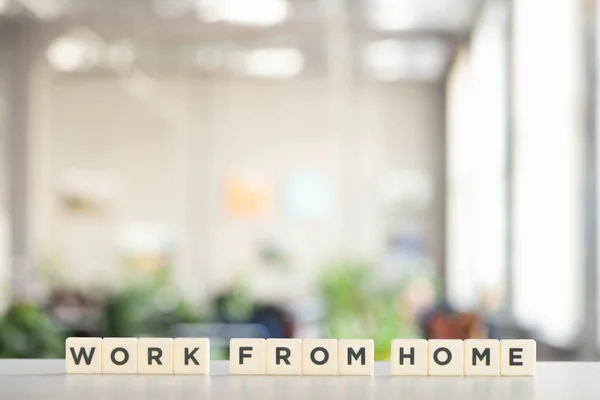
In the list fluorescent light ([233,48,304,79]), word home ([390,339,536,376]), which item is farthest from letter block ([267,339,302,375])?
fluorescent light ([233,48,304,79])

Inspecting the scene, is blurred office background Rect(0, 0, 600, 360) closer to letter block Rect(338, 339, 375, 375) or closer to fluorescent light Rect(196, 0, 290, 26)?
fluorescent light Rect(196, 0, 290, 26)

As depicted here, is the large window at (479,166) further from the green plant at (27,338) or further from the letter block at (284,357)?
the letter block at (284,357)

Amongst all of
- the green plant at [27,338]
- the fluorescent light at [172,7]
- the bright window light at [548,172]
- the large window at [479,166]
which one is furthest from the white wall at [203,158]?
the green plant at [27,338]

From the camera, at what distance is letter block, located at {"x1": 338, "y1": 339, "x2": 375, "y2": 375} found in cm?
108

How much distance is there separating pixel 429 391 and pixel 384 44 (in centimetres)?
1020

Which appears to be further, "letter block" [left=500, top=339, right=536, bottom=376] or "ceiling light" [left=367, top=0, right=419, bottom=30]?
"ceiling light" [left=367, top=0, right=419, bottom=30]

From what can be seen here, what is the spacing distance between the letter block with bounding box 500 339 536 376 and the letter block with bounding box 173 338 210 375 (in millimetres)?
333

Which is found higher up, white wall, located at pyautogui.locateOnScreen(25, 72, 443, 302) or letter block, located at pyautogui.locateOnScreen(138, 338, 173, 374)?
white wall, located at pyautogui.locateOnScreen(25, 72, 443, 302)

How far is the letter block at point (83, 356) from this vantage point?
110 cm

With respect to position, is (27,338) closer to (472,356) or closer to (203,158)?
(472,356)

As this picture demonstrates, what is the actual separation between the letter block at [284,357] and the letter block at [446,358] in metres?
0.15

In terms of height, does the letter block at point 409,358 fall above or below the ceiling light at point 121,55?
below

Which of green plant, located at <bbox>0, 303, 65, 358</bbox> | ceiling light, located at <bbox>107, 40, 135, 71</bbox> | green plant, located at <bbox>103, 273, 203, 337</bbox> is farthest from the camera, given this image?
ceiling light, located at <bbox>107, 40, 135, 71</bbox>

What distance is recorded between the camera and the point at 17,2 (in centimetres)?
1024
